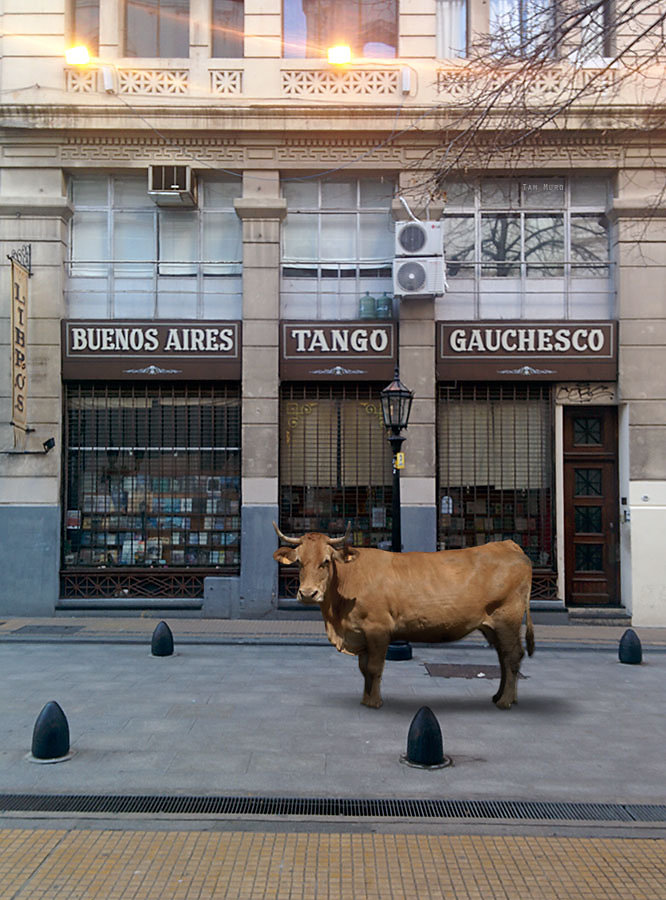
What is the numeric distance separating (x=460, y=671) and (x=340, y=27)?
41.9ft

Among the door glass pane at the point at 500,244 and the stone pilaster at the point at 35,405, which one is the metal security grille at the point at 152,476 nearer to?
the stone pilaster at the point at 35,405

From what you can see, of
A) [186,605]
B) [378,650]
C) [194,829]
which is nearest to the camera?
[194,829]

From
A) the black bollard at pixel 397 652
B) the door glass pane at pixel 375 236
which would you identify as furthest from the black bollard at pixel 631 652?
the door glass pane at pixel 375 236

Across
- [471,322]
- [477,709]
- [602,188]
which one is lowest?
[477,709]

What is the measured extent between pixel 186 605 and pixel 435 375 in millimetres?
6602

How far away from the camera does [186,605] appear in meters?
15.2

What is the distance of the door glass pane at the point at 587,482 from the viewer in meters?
15.5

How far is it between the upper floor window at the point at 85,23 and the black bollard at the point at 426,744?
48.6 ft

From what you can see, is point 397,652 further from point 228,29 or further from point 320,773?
point 228,29

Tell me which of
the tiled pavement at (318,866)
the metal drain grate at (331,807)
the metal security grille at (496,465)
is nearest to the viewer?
the tiled pavement at (318,866)

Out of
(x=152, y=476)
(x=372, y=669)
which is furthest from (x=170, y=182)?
(x=372, y=669)

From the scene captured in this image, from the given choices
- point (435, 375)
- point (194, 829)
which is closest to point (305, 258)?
point (435, 375)

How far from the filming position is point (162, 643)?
39.2ft

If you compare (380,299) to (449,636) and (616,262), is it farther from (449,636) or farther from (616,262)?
(449,636)
